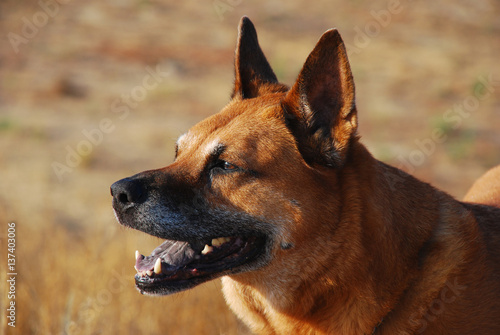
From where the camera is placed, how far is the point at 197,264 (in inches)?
141

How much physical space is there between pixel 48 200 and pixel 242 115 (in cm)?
758

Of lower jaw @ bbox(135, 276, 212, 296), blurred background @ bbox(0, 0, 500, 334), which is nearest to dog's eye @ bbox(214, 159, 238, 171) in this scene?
lower jaw @ bbox(135, 276, 212, 296)

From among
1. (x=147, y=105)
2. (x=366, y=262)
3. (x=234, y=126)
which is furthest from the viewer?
(x=147, y=105)

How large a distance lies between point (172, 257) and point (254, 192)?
2.18 ft

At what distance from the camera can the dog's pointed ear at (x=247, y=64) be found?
4246 millimetres

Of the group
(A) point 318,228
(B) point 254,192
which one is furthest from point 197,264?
(A) point 318,228

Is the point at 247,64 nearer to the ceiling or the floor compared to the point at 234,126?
nearer to the ceiling

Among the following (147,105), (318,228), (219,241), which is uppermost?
(147,105)

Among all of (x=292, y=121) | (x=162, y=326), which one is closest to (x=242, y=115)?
(x=292, y=121)

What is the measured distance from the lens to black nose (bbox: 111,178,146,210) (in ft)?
11.2

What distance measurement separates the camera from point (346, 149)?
→ 347 cm

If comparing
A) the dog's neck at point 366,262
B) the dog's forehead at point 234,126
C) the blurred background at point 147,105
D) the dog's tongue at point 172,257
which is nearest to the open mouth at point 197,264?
the dog's tongue at point 172,257

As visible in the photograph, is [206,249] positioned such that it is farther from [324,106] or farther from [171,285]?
[324,106]

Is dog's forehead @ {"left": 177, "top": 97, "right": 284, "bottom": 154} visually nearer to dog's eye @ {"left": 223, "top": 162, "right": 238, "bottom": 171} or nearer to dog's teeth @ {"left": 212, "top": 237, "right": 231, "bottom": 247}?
dog's eye @ {"left": 223, "top": 162, "right": 238, "bottom": 171}
